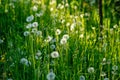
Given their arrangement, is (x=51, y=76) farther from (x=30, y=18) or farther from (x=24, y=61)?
(x=30, y=18)

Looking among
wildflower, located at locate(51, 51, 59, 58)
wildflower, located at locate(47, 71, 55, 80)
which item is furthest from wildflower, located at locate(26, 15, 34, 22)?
wildflower, located at locate(47, 71, 55, 80)

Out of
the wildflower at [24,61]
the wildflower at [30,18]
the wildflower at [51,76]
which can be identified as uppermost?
the wildflower at [30,18]

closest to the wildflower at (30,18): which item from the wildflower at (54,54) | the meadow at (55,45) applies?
the meadow at (55,45)

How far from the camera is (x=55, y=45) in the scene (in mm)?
3627

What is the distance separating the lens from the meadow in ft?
10.1

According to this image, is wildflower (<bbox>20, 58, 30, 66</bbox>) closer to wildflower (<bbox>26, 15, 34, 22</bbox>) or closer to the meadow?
the meadow

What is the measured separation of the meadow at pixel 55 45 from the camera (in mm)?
3086

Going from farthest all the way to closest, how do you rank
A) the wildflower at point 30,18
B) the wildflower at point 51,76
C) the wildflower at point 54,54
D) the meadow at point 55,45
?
the wildflower at point 30,18 < the wildflower at point 54,54 < the meadow at point 55,45 < the wildflower at point 51,76

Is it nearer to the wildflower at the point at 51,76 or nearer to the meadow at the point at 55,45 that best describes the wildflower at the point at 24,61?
the meadow at the point at 55,45

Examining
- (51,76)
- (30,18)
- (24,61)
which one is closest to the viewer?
(51,76)

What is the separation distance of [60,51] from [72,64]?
17 cm

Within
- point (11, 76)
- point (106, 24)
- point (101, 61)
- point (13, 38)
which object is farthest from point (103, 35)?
point (11, 76)

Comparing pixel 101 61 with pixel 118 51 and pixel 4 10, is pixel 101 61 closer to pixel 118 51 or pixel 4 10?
pixel 118 51

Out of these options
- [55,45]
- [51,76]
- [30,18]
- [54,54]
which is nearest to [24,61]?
[54,54]
